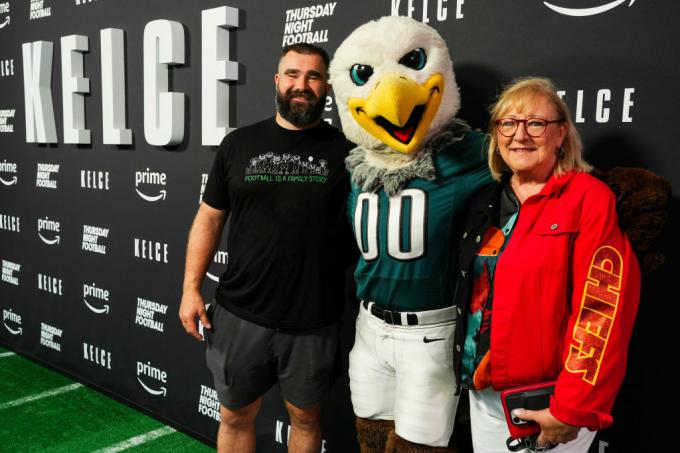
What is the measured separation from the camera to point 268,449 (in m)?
2.47

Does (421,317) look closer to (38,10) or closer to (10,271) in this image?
(38,10)

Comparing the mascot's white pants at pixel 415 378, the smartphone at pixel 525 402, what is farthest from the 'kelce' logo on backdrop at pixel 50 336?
the smartphone at pixel 525 402

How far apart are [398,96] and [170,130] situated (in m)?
1.54

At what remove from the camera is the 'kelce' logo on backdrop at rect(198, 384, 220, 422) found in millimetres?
2625

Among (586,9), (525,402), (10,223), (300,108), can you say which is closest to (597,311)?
(525,402)

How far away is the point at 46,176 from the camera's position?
3.45 meters

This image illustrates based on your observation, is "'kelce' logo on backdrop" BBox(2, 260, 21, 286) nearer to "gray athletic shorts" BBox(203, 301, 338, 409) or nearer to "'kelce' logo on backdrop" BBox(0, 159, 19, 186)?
"'kelce' logo on backdrop" BBox(0, 159, 19, 186)

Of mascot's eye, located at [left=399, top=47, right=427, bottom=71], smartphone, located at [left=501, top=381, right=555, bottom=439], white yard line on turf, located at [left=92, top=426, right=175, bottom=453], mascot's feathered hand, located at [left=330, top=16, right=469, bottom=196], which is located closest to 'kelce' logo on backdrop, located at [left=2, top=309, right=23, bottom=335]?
white yard line on turf, located at [left=92, top=426, right=175, bottom=453]

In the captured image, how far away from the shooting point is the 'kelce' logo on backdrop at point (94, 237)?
3115 millimetres

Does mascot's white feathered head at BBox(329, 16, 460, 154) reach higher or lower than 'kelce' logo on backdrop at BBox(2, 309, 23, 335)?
higher

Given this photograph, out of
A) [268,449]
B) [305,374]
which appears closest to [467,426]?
[305,374]

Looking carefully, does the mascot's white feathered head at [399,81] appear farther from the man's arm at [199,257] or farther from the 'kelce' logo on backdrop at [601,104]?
the man's arm at [199,257]

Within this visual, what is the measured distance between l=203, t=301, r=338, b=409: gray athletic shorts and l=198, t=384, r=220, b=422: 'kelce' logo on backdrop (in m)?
0.76

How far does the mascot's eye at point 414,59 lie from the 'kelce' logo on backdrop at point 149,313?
191 centimetres
